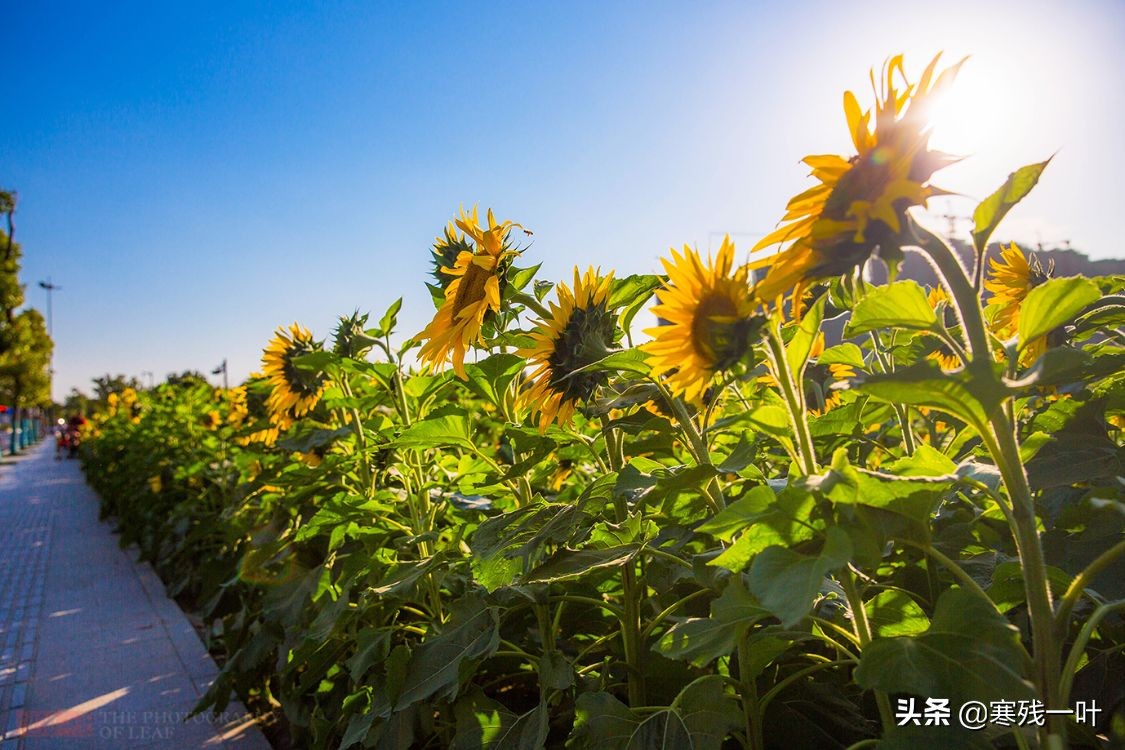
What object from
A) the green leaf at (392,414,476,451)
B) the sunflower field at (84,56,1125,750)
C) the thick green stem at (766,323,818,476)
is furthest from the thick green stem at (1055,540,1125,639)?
the green leaf at (392,414,476,451)

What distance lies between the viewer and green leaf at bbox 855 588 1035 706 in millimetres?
755

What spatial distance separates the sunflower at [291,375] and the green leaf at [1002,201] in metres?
2.11

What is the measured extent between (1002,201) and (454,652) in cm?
114

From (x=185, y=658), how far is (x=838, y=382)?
3.46 m

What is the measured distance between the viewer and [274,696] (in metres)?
3.32

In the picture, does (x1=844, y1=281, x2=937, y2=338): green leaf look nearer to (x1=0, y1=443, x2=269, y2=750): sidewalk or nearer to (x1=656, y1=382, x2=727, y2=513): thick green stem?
(x1=656, y1=382, x2=727, y2=513): thick green stem

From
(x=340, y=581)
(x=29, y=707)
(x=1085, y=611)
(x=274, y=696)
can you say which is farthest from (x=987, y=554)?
(x=29, y=707)

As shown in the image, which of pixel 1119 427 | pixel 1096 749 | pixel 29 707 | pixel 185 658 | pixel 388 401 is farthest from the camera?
pixel 185 658

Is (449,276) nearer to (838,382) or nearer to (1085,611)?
(838,382)

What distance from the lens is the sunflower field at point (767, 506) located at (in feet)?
2.62

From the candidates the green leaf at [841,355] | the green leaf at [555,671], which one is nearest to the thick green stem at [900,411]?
the green leaf at [841,355]

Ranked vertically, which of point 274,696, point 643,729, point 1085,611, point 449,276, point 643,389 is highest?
point 449,276

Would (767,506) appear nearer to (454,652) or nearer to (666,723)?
(666,723)

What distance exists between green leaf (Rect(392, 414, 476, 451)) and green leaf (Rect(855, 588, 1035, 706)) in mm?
957
